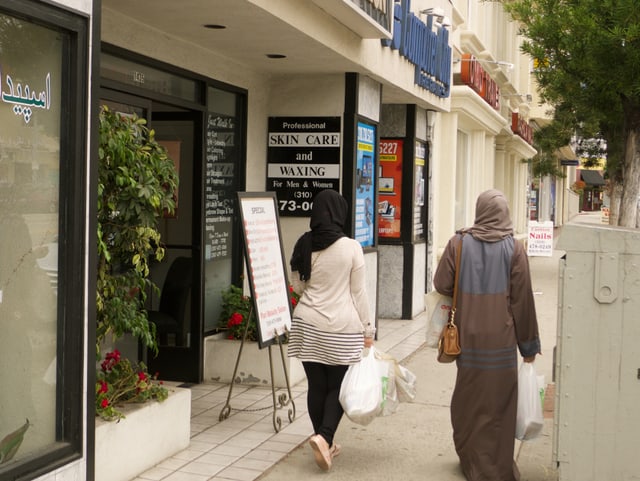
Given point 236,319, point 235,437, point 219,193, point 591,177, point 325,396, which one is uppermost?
point 591,177

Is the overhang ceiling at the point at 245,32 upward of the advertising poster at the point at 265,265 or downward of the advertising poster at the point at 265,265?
upward

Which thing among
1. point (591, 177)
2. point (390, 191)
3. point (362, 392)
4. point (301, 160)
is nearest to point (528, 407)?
point (362, 392)

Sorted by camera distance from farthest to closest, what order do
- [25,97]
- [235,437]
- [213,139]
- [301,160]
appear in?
1. [301,160]
2. [213,139]
3. [235,437]
4. [25,97]

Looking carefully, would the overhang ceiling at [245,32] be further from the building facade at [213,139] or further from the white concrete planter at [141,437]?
the white concrete planter at [141,437]

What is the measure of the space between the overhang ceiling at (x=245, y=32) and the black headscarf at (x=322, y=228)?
4.86 feet

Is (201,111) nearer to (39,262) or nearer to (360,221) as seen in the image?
(360,221)

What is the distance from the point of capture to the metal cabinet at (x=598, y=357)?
15.6 ft

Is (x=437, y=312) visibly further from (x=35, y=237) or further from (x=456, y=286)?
(x=35, y=237)

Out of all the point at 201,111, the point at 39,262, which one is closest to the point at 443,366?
the point at 201,111

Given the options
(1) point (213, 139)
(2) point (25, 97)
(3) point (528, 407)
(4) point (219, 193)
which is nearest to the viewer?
(2) point (25, 97)

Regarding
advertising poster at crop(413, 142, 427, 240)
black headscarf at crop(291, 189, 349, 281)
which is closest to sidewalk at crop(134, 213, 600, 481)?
black headscarf at crop(291, 189, 349, 281)

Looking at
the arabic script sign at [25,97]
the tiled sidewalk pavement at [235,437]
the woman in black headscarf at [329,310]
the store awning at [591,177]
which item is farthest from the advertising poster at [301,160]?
the store awning at [591,177]

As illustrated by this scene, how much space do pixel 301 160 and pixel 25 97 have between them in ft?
17.2

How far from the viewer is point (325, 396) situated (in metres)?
5.74
